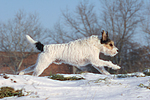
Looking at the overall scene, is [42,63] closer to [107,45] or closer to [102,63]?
[102,63]

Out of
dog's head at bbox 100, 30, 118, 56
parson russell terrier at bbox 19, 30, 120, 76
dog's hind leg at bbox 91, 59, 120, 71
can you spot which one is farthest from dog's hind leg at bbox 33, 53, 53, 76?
dog's head at bbox 100, 30, 118, 56

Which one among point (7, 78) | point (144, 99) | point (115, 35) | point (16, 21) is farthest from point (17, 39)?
point (144, 99)

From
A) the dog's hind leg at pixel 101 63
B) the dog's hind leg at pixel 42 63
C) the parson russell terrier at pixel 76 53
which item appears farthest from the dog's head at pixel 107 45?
the dog's hind leg at pixel 42 63

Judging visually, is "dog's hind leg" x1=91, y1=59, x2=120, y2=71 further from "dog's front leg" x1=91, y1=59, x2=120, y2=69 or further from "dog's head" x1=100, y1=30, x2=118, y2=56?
"dog's head" x1=100, y1=30, x2=118, y2=56

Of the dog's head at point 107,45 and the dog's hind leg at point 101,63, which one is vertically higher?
the dog's head at point 107,45

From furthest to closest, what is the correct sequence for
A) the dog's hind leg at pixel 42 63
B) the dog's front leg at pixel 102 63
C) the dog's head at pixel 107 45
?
the dog's head at pixel 107 45, the dog's hind leg at pixel 42 63, the dog's front leg at pixel 102 63

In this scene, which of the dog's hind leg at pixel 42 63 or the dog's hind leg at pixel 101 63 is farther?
the dog's hind leg at pixel 42 63

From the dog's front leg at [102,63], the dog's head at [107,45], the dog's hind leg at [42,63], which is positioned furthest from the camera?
the dog's head at [107,45]

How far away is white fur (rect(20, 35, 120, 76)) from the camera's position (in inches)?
306

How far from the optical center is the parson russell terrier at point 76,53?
7777 mm

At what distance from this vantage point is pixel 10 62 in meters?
30.4

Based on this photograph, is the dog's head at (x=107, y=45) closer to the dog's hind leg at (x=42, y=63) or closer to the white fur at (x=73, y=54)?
the white fur at (x=73, y=54)

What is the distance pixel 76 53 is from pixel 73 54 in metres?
0.13

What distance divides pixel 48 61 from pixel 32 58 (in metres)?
23.6
